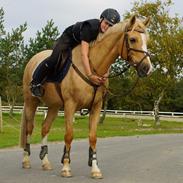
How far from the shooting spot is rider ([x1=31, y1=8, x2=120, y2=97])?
8539 millimetres

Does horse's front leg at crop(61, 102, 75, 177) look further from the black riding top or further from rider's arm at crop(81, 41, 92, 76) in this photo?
the black riding top

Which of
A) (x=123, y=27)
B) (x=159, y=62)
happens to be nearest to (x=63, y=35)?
(x=123, y=27)

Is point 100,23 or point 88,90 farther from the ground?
point 100,23

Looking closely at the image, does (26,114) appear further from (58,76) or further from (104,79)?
(104,79)

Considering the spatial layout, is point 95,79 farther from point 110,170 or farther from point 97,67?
point 110,170

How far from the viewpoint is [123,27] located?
27.0 feet

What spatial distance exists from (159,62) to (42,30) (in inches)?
941

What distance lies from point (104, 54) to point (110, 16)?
0.68 metres

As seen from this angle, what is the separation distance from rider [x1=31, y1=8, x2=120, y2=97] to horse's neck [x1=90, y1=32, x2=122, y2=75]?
153mm

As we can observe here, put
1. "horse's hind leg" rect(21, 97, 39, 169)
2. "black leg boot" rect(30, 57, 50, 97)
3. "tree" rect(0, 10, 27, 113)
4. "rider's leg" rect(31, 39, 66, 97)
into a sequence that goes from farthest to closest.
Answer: "tree" rect(0, 10, 27, 113) → "horse's hind leg" rect(21, 97, 39, 169) → "black leg boot" rect(30, 57, 50, 97) → "rider's leg" rect(31, 39, 66, 97)

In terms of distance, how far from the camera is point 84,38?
865cm

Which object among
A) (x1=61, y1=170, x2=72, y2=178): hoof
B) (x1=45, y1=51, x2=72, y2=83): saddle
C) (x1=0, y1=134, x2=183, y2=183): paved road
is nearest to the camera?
(x1=0, y1=134, x2=183, y2=183): paved road

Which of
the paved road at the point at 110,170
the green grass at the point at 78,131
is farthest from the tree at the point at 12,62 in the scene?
the paved road at the point at 110,170

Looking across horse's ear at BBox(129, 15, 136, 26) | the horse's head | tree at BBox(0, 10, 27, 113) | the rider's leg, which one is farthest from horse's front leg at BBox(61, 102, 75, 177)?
tree at BBox(0, 10, 27, 113)
